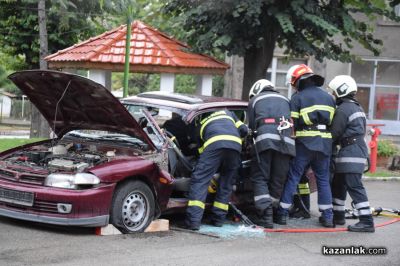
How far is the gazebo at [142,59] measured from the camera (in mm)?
12141

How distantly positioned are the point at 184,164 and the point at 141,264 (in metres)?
2.08

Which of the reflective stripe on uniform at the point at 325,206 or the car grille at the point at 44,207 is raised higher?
the car grille at the point at 44,207

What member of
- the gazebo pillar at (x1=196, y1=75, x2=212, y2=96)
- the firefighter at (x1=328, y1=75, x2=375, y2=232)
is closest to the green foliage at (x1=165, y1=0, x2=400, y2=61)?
the gazebo pillar at (x1=196, y1=75, x2=212, y2=96)

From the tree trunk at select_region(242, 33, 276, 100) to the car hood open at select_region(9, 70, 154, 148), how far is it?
648 centimetres

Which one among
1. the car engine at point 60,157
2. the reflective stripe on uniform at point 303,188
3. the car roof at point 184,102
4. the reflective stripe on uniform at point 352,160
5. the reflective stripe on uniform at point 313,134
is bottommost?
the reflective stripe on uniform at point 303,188

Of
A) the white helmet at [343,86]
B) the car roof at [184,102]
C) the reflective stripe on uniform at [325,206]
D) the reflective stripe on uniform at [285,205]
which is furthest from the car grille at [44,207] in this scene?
the white helmet at [343,86]

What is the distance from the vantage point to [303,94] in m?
7.89

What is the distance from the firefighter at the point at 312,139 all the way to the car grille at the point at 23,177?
122 inches

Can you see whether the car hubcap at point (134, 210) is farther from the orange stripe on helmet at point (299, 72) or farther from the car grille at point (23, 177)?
the orange stripe on helmet at point (299, 72)

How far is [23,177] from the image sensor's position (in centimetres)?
662

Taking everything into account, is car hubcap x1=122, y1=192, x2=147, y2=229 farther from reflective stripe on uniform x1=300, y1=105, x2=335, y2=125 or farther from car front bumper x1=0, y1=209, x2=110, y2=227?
reflective stripe on uniform x1=300, y1=105, x2=335, y2=125

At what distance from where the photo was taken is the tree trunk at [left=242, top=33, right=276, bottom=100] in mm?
13562

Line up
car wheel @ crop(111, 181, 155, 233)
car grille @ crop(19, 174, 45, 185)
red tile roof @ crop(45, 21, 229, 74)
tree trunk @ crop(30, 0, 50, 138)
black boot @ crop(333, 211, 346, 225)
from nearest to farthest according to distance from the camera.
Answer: car grille @ crop(19, 174, 45, 185) < car wheel @ crop(111, 181, 155, 233) < black boot @ crop(333, 211, 346, 225) < red tile roof @ crop(45, 21, 229, 74) < tree trunk @ crop(30, 0, 50, 138)

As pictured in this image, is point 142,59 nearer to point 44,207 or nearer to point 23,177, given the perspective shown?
point 23,177
